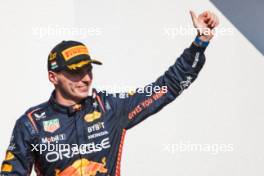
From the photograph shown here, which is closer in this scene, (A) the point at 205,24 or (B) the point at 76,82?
(A) the point at 205,24

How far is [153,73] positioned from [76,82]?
1.15m

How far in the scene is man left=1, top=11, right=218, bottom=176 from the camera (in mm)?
1914

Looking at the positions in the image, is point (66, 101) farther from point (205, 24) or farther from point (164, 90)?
point (205, 24)

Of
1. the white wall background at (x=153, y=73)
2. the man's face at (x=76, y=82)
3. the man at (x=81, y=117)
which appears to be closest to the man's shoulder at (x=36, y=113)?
the man at (x=81, y=117)

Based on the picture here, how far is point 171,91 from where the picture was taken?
1979 mm

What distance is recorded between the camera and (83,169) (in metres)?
1.92

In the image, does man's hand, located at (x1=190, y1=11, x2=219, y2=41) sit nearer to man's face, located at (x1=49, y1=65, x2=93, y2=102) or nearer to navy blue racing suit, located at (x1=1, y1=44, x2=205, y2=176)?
navy blue racing suit, located at (x1=1, y1=44, x2=205, y2=176)

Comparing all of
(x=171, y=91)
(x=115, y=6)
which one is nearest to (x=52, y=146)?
(x=171, y=91)

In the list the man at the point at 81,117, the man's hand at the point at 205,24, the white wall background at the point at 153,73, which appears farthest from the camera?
the white wall background at the point at 153,73

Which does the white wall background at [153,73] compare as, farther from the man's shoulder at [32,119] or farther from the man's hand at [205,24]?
the man's hand at [205,24]

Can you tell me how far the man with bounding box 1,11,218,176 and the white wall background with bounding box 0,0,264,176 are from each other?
1.01 m

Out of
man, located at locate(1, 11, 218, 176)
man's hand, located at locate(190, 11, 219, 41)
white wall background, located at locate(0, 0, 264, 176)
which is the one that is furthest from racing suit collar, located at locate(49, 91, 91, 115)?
white wall background, located at locate(0, 0, 264, 176)

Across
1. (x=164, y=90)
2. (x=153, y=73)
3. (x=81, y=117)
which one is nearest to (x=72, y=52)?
(x=81, y=117)

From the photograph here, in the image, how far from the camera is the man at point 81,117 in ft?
6.28
